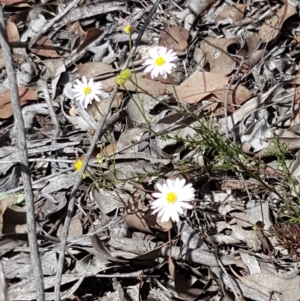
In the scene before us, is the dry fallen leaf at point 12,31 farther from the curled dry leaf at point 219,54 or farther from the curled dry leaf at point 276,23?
the curled dry leaf at point 276,23

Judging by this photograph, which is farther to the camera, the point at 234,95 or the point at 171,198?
the point at 234,95

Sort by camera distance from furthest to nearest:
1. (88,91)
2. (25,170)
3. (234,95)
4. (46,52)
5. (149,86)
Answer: (46,52), (149,86), (234,95), (88,91), (25,170)

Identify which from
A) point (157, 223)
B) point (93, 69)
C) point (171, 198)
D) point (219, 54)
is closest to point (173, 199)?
point (171, 198)

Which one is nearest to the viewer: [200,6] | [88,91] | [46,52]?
[88,91]

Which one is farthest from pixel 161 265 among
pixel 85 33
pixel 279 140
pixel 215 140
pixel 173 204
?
pixel 85 33

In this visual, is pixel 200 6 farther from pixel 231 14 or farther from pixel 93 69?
pixel 93 69

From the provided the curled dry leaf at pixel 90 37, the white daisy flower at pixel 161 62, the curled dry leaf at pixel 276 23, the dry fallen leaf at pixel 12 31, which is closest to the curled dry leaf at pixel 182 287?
the white daisy flower at pixel 161 62

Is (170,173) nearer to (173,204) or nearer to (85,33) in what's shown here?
(173,204)
